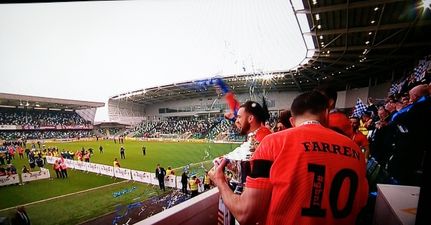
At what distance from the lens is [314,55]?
18500 millimetres

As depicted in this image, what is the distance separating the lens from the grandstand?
16562 mm

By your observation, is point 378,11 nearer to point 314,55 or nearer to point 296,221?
point 314,55

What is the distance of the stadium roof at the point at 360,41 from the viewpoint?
11102 mm

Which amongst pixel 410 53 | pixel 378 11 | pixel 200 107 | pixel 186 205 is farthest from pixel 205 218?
pixel 200 107

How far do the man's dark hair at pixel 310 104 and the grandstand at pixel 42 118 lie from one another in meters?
14.2

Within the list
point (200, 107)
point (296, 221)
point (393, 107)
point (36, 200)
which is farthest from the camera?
point (200, 107)

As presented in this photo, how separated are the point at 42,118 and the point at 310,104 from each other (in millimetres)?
29464

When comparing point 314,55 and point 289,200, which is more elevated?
point 314,55

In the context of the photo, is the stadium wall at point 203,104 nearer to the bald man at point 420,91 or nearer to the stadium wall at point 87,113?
the stadium wall at point 87,113

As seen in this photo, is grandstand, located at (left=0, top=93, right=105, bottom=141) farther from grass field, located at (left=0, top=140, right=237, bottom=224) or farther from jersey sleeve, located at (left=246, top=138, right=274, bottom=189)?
jersey sleeve, located at (left=246, top=138, right=274, bottom=189)

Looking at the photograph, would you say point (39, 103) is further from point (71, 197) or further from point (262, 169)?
point (262, 169)

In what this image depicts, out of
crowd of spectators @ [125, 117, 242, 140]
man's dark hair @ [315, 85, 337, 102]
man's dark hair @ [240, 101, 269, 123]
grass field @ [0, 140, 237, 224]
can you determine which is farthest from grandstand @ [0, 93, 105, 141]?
man's dark hair @ [315, 85, 337, 102]

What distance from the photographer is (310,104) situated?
126 cm

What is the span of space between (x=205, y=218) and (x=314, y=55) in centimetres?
1874
